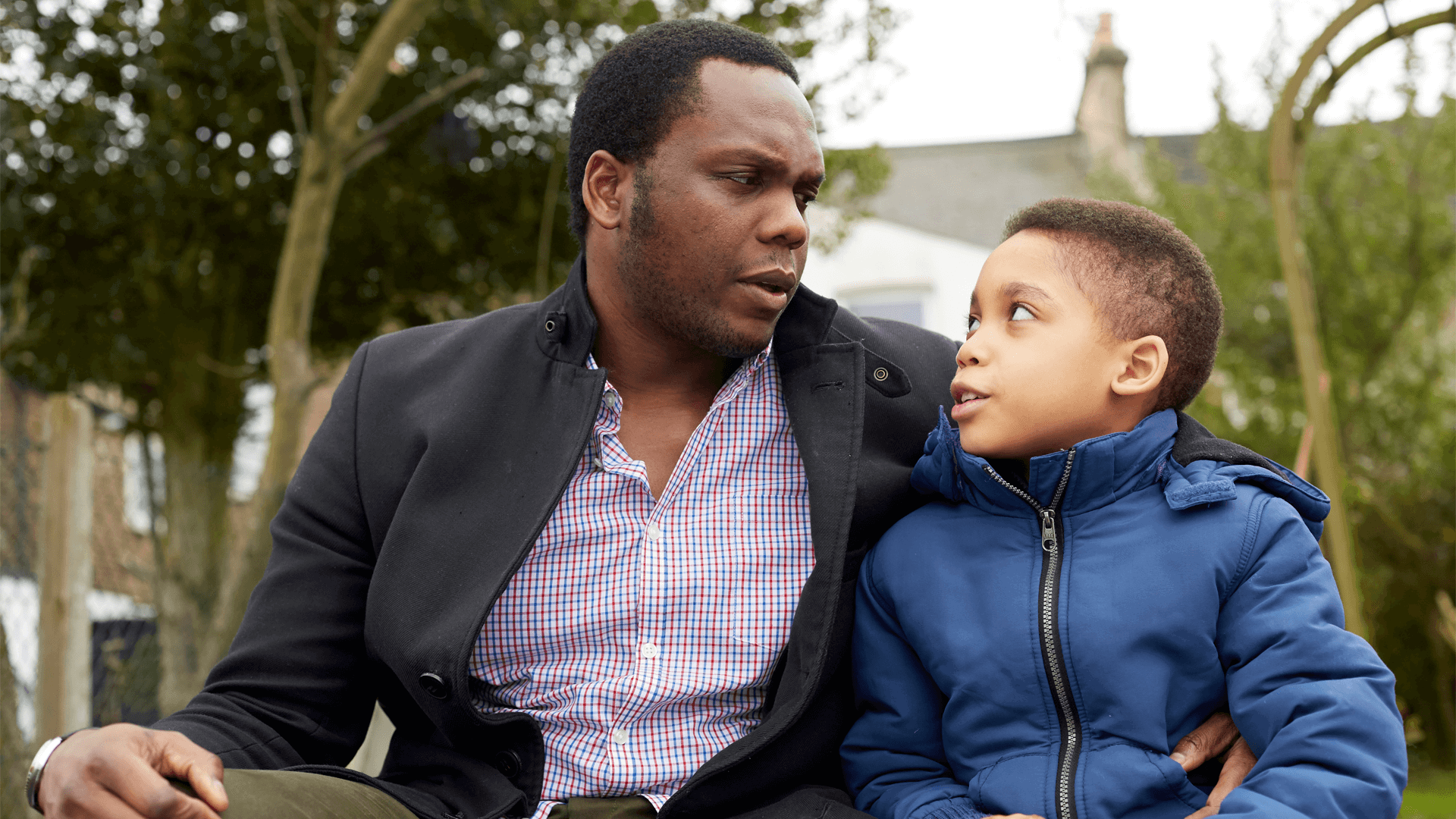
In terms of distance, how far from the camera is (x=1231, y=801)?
5.20ft

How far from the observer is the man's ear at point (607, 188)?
2.53 m

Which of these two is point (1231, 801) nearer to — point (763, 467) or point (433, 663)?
point (763, 467)

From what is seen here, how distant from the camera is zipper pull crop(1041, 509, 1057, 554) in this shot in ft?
6.33

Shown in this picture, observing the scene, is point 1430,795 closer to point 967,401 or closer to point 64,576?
point 967,401

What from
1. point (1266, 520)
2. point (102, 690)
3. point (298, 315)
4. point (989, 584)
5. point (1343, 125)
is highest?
point (1343, 125)

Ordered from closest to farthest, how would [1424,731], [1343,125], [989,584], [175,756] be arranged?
[175,756], [989,584], [1424,731], [1343,125]

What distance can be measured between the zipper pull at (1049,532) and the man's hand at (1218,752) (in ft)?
1.08

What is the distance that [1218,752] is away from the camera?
1812mm

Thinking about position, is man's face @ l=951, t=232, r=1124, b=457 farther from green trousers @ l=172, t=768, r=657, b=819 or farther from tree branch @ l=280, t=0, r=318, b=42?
tree branch @ l=280, t=0, r=318, b=42

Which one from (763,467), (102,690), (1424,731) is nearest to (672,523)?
(763,467)

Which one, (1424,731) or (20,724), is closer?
(20,724)

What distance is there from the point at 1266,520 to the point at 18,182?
6853mm

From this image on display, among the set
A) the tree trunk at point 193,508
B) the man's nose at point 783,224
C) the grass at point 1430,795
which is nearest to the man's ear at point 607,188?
the man's nose at point 783,224

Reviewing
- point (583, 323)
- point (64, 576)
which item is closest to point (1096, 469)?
point (583, 323)
